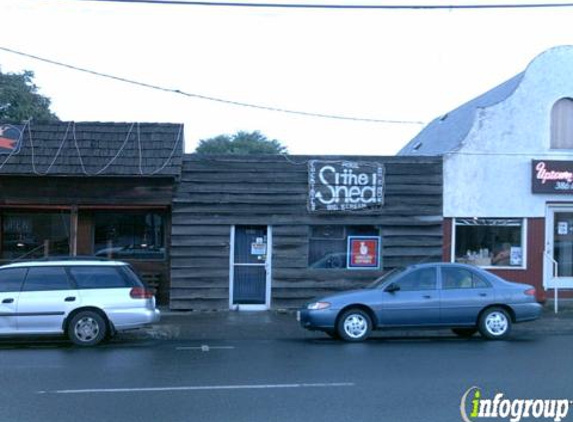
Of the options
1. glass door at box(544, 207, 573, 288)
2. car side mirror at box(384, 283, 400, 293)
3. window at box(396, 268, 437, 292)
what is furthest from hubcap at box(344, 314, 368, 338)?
glass door at box(544, 207, 573, 288)

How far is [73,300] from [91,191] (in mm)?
4738

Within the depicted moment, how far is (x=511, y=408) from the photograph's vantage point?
7.03 m

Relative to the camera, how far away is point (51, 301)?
11.7 meters

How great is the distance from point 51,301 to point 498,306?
24.9ft

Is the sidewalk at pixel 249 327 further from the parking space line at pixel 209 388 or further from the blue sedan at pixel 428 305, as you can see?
the parking space line at pixel 209 388

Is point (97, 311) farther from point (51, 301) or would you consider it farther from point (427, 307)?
point (427, 307)

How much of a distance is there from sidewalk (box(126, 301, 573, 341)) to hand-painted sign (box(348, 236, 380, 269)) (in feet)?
6.35

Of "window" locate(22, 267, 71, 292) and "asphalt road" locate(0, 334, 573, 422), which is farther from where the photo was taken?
"window" locate(22, 267, 71, 292)

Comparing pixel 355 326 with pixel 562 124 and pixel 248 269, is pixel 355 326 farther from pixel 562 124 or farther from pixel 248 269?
pixel 562 124

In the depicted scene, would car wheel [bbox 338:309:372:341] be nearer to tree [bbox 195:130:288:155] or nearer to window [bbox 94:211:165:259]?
window [bbox 94:211:165:259]

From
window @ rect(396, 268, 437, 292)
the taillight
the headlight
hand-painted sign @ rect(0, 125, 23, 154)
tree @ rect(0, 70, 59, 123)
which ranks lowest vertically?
the headlight

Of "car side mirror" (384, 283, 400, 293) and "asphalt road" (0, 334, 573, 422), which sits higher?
"car side mirror" (384, 283, 400, 293)

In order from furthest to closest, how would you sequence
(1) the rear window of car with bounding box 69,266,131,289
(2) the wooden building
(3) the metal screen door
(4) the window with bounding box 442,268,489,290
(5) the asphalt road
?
(3) the metal screen door → (2) the wooden building → (4) the window with bounding box 442,268,489,290 → (1) the rear window of car with bounding box 69,266,131,289 → (5) the asphalt road

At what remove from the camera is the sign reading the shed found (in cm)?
1647
